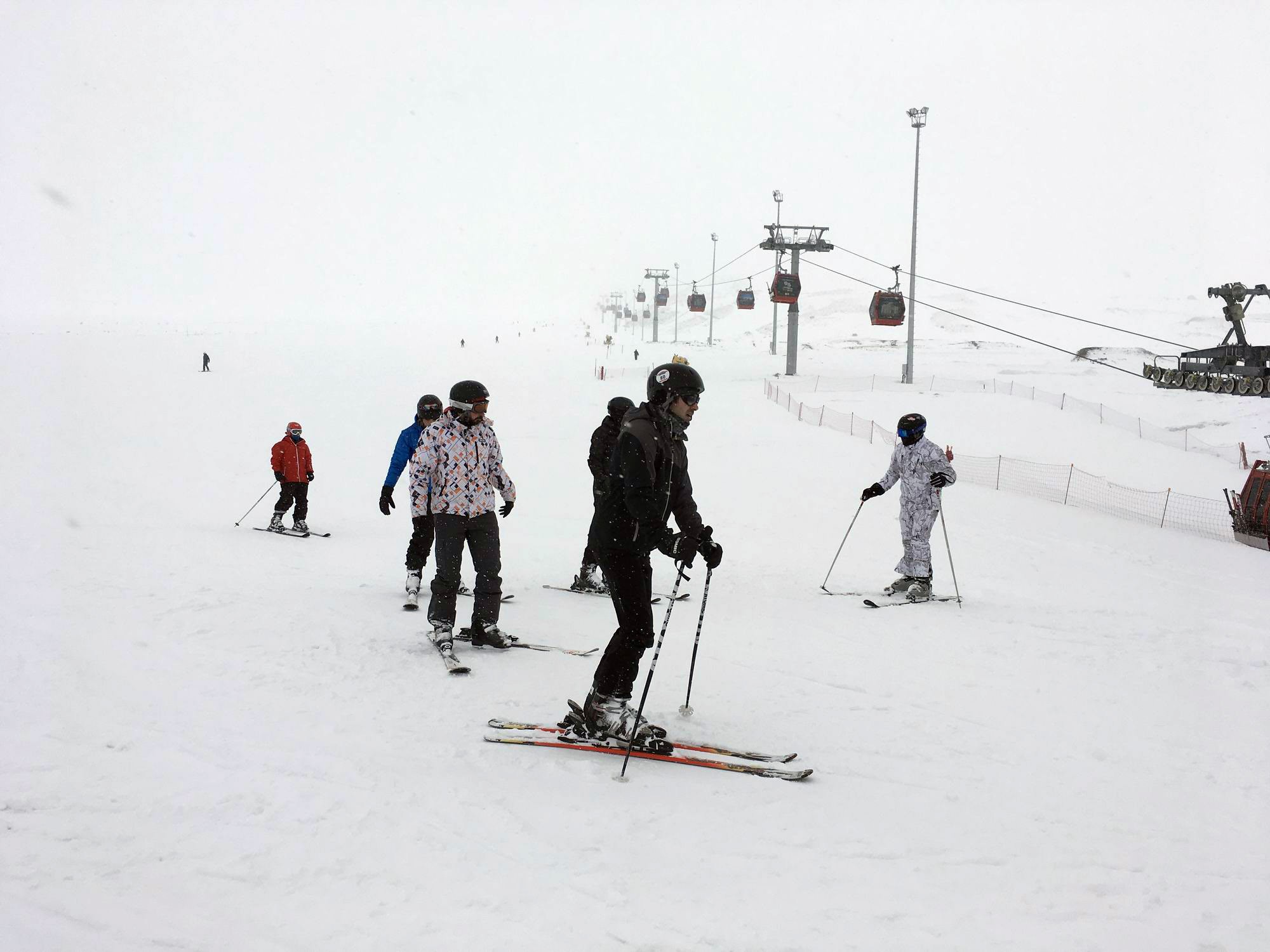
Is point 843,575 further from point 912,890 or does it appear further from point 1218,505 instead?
point 1218,505

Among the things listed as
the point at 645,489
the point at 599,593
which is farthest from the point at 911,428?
the point at 645,489

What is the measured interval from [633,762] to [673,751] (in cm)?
22

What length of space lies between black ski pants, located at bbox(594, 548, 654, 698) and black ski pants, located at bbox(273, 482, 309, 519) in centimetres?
813

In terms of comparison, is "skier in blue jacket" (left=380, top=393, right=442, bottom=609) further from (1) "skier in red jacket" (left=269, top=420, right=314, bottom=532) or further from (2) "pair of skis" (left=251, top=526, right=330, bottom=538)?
(1) "skier in red jacket" (left=269, top=420, right=314, bottom=532)

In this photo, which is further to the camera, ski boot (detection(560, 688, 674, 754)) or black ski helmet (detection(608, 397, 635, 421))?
black ski helmet (detection(608, 397, 635, 421))

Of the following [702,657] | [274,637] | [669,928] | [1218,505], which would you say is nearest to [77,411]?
[274,637]

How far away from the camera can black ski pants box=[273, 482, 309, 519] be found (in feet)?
36.9

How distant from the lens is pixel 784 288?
34.6 meters

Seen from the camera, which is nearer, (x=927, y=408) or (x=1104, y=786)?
(x=1104, y=786)

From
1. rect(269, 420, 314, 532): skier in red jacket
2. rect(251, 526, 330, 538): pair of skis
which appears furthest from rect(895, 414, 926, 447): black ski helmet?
rect(269, 420, 314, 532): skier in red jacket

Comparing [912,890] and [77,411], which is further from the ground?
[77,411]

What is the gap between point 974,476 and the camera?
59.1 ft

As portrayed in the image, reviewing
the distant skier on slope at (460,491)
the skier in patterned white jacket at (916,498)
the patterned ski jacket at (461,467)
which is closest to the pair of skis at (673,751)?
the distant skier on slope at (460,491)

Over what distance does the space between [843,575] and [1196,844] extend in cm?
625
